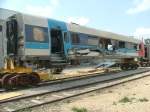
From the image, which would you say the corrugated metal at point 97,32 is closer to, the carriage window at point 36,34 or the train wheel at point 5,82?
the carriage window at point 36,34

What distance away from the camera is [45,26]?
1844 cm

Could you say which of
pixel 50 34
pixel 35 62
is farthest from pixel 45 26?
pixel 35 62

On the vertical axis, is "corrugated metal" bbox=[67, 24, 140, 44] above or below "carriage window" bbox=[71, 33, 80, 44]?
above

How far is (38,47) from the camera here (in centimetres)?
Answer: 1775

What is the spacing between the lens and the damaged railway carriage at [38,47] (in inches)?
667

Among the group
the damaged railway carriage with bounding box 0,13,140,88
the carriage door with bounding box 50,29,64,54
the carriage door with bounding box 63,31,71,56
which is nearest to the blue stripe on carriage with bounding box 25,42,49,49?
the damaged railway carriage with bounding box 0,13,140,88

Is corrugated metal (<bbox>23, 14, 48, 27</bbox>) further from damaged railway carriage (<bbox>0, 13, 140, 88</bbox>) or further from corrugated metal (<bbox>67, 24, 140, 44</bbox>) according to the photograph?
corrugated metal (<bbox>67, 24, 140, 44</bbox>)

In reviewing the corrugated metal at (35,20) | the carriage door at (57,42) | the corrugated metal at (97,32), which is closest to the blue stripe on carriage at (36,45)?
the corrugated metal at (35,20)

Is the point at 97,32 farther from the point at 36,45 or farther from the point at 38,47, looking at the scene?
the point at 36,45

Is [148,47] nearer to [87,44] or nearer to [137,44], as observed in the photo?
[137,44]

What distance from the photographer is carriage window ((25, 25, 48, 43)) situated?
17.2m

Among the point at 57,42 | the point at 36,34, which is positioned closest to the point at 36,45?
the point at 36,34

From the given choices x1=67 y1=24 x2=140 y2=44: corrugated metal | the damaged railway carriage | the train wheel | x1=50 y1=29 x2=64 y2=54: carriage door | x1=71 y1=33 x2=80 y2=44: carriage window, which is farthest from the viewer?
x1=67 y1=24 x2=140 y2=44: corrugated metal

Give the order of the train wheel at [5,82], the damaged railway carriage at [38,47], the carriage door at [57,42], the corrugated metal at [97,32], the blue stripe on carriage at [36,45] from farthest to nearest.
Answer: the corrugated metal at [97,32], the carriage door at [57,42], the blue stripe on carriage at [36,45], the damaged railway carriage at [38,47], the train wheel at [5,82]
